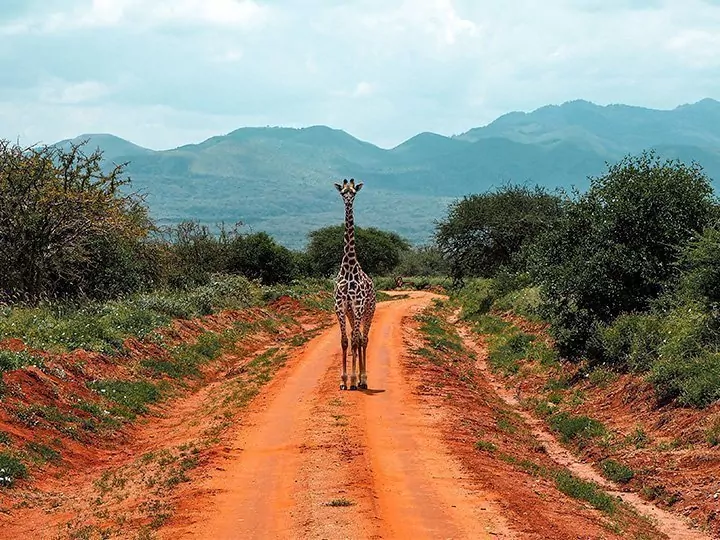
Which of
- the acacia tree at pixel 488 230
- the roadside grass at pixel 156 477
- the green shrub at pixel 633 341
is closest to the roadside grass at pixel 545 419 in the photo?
the green shrub at pixel 633 341

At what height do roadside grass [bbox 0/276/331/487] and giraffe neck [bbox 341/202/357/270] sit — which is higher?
giraffe neck [bbox 341/202/357/270]

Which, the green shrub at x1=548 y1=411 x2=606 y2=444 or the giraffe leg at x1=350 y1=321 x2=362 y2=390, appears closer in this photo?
the green shrub at x1=548 y1=411 x2=606 y2=444

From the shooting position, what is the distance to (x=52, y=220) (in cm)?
2647

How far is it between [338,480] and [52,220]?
18.9m

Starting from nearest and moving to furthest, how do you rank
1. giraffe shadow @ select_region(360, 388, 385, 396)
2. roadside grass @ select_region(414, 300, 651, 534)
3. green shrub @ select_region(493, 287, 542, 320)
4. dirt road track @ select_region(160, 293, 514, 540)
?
dirt road track @ select_region(160, 293, 514, 540) → roadside grass @ select_region(414, 300, 651, 534) → giraffe shadow @ select_region(360, 388, 385, 396) → green shrub @ select_region(493, 287, 542, 320)

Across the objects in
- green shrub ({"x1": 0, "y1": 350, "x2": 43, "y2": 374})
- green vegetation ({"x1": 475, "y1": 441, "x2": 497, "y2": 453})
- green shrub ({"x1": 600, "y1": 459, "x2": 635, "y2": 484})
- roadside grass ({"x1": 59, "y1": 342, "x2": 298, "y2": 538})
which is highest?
green shrub ({"x1": 0, "y1": 350, "x2": 43, "y2": 374})

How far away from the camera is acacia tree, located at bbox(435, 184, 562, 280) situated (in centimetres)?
4731

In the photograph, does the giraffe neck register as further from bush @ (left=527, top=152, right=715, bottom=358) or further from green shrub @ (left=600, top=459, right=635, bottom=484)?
green shrub @ (left=600, top=459, right=635, bottom=484)

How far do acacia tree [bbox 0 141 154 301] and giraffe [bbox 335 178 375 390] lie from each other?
11.1m

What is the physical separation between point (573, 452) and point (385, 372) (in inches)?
248

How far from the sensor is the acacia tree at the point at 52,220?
2623cm

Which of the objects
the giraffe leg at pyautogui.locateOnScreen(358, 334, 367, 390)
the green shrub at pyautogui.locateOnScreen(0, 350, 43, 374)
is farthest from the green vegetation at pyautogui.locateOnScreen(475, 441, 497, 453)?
the green shrub at pyautogui.locateOnScreen(0, 350, 43, 374)

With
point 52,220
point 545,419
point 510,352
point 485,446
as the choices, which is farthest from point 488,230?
point 485,446

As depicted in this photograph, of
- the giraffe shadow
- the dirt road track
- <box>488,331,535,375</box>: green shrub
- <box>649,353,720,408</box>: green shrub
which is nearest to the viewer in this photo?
the dirt road track
